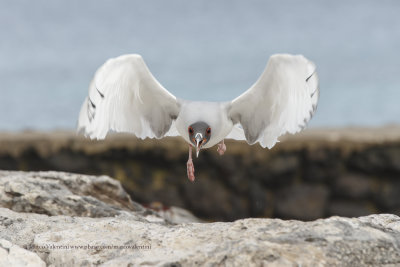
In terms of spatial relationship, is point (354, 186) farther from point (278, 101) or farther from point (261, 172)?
point (278, 101)

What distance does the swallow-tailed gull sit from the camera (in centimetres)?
379

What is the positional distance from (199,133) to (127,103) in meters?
1.07

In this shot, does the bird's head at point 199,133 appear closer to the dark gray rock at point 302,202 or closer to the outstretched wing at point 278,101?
the outstretched wing at point 278,101

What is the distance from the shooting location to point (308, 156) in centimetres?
974

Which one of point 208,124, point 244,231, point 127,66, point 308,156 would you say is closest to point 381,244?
Result: point 244,231

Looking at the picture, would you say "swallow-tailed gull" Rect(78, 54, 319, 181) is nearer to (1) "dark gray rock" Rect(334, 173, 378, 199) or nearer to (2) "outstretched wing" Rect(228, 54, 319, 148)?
(2) "outstretched wing" Rect(228, 54, 319, 148)

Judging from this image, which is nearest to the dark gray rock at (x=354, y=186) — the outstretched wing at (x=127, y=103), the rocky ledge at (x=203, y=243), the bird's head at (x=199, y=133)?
the outstretched wing at (x=127, y=103)

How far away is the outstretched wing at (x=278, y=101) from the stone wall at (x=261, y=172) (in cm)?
530

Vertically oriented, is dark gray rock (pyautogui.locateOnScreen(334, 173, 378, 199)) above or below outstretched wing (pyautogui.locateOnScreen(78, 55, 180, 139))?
below

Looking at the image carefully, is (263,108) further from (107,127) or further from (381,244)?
(381,244)

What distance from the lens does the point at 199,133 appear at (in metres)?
3.57

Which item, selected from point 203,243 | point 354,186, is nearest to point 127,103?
point 203,243

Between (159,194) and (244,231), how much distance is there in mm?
7338

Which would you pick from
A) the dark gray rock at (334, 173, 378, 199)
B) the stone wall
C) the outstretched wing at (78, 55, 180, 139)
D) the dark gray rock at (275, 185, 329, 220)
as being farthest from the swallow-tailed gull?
the dark gray rock at (334, 173, 378, 199)
